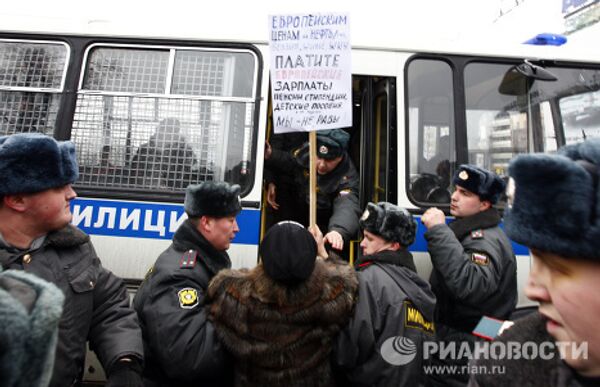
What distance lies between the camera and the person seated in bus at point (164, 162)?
3.24m

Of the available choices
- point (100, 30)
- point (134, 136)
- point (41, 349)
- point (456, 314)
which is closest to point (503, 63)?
point (456, 314)

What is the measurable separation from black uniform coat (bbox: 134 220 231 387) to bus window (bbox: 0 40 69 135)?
5.98 ft

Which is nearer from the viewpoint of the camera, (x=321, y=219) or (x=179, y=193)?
(x=179, y=193)

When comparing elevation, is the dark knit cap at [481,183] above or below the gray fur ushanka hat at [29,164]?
below

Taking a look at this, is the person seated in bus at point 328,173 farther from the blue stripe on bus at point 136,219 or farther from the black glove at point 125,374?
the black glove at point 125,374

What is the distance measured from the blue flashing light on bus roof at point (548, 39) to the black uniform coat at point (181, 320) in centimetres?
327

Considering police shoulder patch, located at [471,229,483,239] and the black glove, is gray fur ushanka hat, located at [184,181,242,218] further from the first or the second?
police shoulder patch, located at [471,229,483,239]

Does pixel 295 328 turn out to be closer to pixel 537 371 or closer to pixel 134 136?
pixel 537 371

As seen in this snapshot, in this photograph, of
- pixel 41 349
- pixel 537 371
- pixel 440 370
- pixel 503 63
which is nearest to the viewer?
pixel 41 349

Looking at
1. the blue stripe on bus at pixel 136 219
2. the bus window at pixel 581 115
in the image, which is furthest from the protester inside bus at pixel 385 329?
the bus window at pixel 581 115

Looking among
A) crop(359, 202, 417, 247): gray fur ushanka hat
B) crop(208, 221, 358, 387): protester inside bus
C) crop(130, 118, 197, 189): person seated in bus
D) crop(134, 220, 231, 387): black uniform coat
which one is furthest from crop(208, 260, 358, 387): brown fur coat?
crop(130, 118, 197, 189): person seated in bus

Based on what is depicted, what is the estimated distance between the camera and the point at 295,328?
1.95m

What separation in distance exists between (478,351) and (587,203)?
2.22ft

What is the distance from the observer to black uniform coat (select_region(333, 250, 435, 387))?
6.81ft
